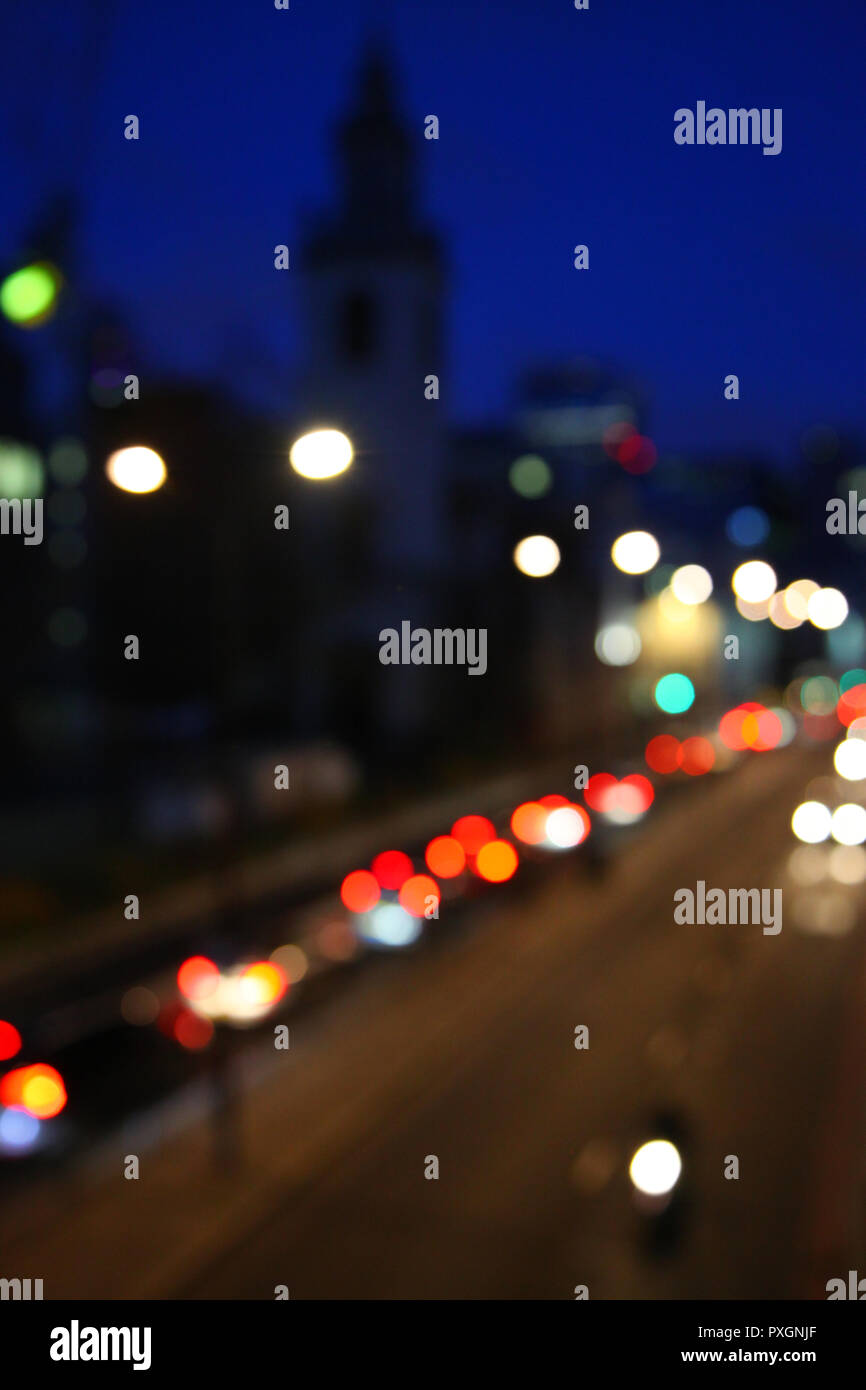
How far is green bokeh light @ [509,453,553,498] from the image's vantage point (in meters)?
15.6

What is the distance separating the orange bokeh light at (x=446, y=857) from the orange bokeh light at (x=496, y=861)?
8.7 inches

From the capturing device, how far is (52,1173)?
731 centimetres

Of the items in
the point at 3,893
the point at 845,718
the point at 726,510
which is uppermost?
the point at 726,510

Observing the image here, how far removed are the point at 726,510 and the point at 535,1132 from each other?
210 inches

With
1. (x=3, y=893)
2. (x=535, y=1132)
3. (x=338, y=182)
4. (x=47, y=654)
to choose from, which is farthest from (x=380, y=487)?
(x=535, y=1132)

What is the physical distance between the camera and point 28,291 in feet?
17.7

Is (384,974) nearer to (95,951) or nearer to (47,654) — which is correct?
(95,951)

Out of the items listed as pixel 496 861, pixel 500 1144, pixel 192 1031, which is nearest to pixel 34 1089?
pixel 192 1031

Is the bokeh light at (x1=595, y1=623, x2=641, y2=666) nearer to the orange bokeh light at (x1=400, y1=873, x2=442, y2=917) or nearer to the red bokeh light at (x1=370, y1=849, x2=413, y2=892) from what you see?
the red bokeh light at (x1=370, y1=849, x2=413, y2=892)

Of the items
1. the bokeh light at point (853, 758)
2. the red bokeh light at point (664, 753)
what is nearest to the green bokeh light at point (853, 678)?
the bokeh light at point (853, 758)

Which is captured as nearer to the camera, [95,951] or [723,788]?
[95,951]

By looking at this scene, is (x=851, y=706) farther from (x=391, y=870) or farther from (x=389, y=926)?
(x=391, y=870)

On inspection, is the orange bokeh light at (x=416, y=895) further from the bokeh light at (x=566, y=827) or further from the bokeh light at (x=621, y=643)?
the bokeh light at (x=566, y=827)

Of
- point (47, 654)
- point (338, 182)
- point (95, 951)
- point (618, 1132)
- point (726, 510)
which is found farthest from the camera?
point (338, 182)
